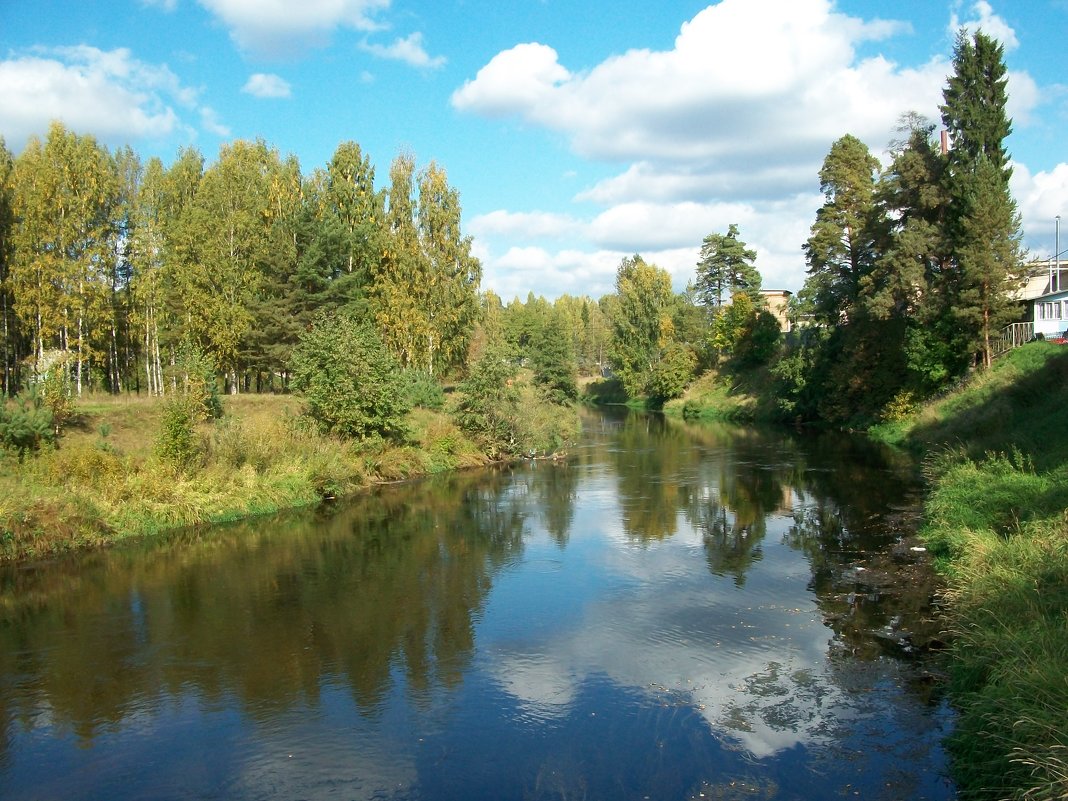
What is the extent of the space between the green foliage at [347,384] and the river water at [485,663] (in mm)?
7645

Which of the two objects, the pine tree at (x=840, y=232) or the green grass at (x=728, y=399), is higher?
the pine tree at (x=840, y=232)

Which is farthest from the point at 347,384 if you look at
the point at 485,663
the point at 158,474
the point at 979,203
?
the point at 979,203

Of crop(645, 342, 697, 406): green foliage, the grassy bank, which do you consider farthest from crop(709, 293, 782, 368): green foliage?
the grassy bank

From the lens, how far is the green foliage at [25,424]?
23.1m

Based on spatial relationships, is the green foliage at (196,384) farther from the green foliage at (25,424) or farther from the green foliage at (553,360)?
the green foliage at (553,360)

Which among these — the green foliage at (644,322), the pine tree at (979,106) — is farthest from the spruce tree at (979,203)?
the green foliage at (644,322)

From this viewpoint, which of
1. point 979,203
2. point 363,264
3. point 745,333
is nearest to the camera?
point 979,203

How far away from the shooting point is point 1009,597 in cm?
1166

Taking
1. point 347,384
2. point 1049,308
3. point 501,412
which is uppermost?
point 1049,308

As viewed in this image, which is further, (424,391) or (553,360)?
(553,360)

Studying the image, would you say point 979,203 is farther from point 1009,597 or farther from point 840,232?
point 1009,597

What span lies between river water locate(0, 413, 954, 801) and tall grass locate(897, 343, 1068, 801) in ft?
2.29

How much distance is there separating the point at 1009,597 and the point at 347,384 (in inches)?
981

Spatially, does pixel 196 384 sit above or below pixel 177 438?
above
